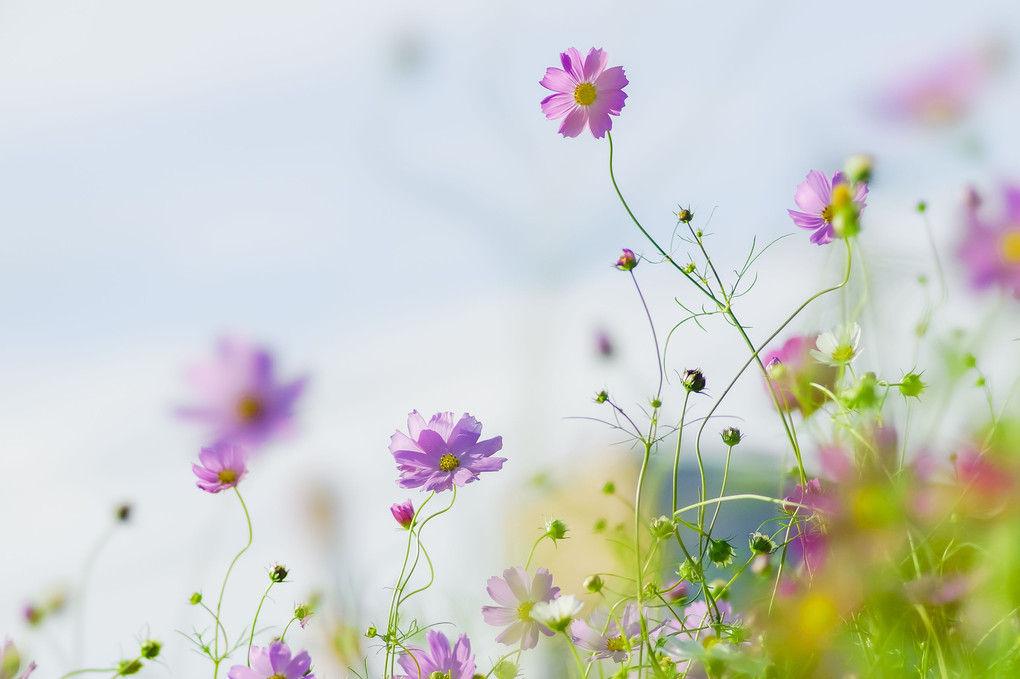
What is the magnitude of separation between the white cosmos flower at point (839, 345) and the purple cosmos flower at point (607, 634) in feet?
0.58

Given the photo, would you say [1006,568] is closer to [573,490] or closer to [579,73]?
[579,73]

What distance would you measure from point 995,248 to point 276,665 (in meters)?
0.42

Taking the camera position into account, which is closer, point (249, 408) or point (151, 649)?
point (249, 408)

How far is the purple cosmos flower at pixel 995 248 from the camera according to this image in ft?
1.29

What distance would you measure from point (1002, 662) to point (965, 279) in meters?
0.18

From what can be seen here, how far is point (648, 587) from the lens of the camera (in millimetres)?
484

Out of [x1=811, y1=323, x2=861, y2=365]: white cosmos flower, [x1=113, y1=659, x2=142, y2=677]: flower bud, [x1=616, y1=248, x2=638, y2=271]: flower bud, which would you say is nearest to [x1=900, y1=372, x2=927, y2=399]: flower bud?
[x1=811, y1=323, x2=861, y2=365]: white cosmos flower

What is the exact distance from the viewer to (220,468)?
512 millimetres

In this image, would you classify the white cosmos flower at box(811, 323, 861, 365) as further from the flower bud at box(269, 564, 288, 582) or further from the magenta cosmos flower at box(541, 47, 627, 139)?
the flower bud at box(269, 564, 288, 582)

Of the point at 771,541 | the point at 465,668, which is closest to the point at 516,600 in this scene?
the point at 465,668

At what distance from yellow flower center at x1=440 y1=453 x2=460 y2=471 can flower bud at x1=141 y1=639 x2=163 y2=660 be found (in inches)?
7.7

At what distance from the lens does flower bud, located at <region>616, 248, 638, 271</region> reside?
1.63 ft

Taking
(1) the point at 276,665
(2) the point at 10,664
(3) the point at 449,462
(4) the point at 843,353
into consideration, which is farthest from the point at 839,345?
(2) the point at 10,664

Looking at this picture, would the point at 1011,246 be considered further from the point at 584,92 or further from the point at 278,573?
the point at 278,573
